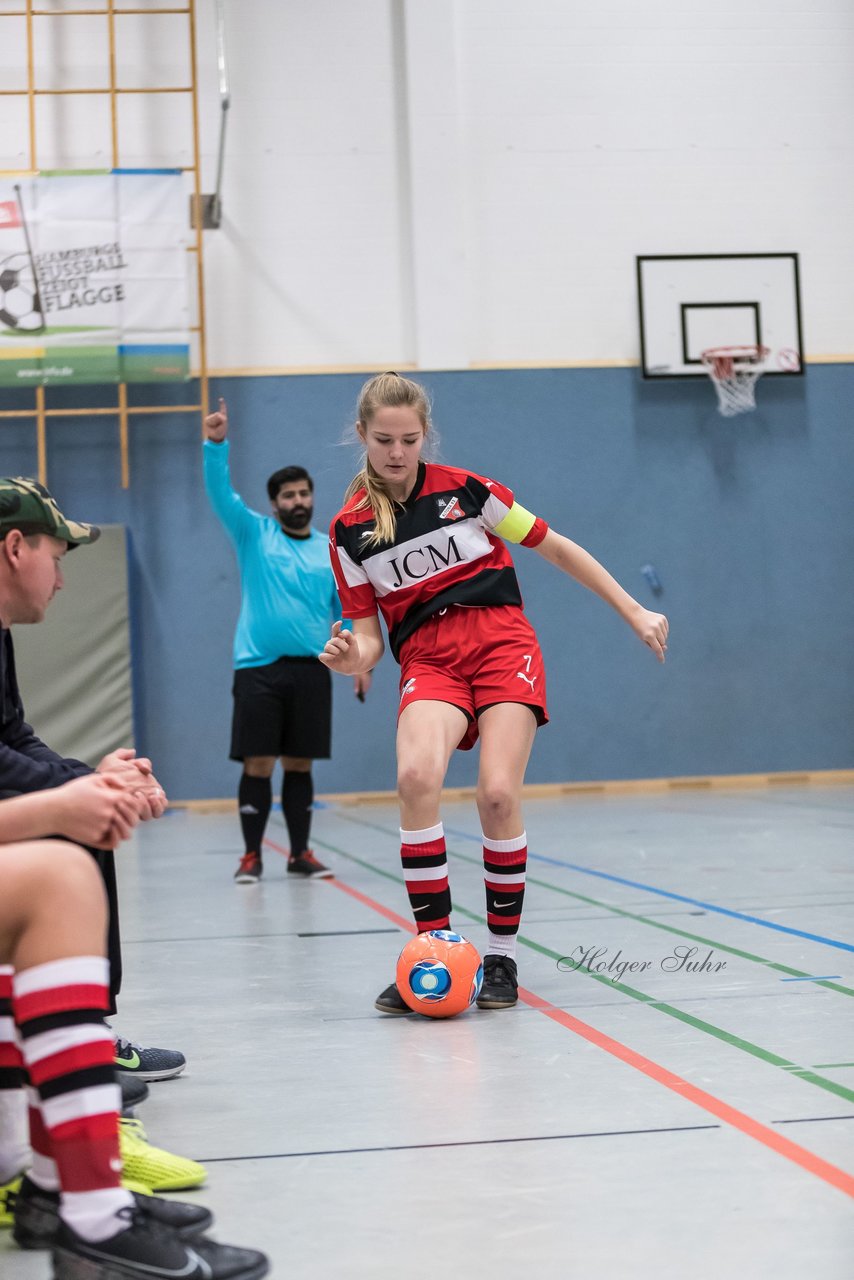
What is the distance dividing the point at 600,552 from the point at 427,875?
7.75m

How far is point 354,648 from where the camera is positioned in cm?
344

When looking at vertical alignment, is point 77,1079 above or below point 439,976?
above

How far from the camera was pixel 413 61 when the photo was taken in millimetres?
10766

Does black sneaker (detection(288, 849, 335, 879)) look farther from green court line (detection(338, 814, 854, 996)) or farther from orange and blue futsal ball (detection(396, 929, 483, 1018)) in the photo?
orange and blue futsal ball (detection(396, 929, 483, 1018))

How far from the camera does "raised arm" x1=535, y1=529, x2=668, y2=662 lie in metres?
3.45

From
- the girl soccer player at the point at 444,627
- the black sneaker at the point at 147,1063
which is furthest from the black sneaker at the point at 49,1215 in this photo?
the girl soccer player at the point at 444,627

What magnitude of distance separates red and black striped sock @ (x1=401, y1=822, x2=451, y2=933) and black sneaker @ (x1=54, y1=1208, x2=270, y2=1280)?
5.85 feet

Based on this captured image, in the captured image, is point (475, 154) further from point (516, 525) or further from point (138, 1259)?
point (138, 1259)

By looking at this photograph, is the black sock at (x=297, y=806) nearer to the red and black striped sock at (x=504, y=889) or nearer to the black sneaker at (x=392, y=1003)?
the red and black striped sock at (x=504, y=889)

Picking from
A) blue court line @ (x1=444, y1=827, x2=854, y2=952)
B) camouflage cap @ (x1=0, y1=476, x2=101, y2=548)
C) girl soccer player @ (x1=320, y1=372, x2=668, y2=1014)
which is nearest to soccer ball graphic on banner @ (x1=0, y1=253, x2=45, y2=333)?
blue court line @ (x1=444, y1=827, x2=854, y2=952)

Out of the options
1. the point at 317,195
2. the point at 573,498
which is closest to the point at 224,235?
the point at 317,195

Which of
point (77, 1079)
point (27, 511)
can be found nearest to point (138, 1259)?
point (77, 1079)

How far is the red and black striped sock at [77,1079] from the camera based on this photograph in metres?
1.62

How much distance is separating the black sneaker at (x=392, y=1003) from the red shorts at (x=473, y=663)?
2.05 ft
